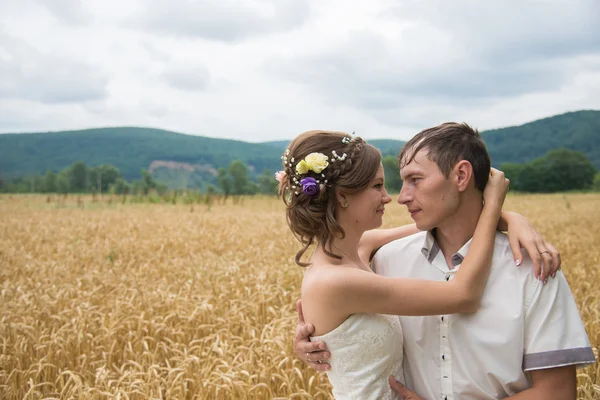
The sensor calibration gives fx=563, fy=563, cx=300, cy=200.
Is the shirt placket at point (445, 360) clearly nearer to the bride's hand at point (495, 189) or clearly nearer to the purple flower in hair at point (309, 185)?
the bride's hand at point (495, 189)

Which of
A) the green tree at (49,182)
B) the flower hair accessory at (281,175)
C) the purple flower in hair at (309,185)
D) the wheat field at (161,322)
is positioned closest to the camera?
the purple flower in hair at (309,185)

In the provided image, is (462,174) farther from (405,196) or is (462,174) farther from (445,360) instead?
(445,360)

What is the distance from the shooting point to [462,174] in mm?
2238

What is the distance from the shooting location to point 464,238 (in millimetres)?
2426

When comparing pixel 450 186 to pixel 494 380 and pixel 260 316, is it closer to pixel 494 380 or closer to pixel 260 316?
pixel 494 380

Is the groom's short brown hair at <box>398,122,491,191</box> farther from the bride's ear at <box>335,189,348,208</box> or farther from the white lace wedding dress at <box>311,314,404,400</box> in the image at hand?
the white lace wedding dress at <box>311,314,404,400</box>

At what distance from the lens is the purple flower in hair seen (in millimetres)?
2398

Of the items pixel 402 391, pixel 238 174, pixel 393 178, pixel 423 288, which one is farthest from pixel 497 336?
pixel 238 174

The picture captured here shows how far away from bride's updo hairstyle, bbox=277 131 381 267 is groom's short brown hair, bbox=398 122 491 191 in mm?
216

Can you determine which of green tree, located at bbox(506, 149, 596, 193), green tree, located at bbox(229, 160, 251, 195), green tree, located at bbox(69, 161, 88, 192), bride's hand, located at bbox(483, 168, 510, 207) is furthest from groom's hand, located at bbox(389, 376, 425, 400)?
green tree, located at bbox(69, 161, 88, 192)

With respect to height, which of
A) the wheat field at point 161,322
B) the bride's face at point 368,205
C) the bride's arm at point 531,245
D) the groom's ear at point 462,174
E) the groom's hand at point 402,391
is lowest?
the wheat field at point 161,322

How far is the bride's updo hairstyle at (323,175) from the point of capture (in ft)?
7.89

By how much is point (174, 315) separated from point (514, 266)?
13.6 feet

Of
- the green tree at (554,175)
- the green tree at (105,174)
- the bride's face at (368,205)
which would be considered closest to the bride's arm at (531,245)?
the bride's face at (368,205)
